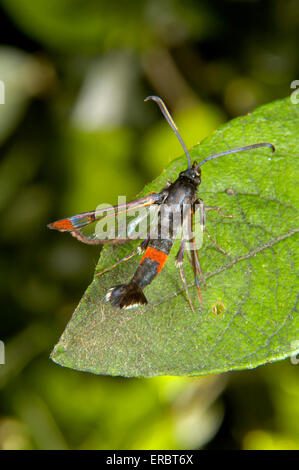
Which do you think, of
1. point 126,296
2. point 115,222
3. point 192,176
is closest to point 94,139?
point 115,222

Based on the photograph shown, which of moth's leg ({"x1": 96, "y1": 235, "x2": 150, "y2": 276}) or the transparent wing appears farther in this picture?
the transparent wing

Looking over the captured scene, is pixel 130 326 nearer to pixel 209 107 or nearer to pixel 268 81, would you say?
pixel 209 107

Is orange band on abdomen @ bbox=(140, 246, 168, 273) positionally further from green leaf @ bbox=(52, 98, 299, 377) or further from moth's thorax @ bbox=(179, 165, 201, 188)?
moth's thorax @ bbox=(179, 165, 201, 188)

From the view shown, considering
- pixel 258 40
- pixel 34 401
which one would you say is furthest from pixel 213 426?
pixel 258 40

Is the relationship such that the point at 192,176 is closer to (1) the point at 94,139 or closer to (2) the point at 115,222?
(2) the point at 115,222

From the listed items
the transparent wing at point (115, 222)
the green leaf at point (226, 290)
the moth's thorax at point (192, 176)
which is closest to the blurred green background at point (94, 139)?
the transparent wing at point (115, 222)

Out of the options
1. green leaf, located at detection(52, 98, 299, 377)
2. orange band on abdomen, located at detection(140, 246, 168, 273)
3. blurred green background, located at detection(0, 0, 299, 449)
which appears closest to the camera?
green leaf, located at detection(52, 98, 299, 377)

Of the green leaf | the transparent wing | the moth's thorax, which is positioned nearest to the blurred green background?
the transparent wing

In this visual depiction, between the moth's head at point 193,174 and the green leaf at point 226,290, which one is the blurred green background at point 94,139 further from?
the green leaf at point 226,290
